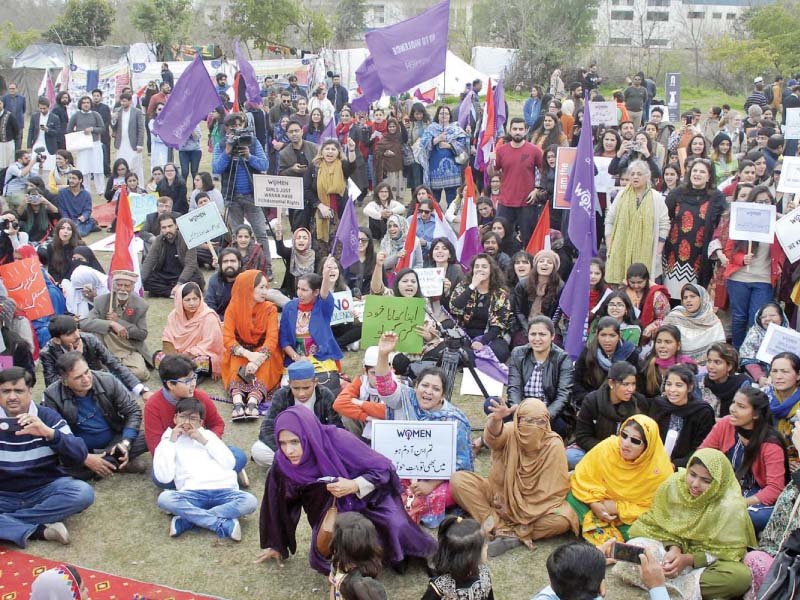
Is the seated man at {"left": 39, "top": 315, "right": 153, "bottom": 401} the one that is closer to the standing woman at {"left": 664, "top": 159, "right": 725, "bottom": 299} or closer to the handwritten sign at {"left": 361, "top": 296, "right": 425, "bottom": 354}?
the handwritten sign at {"left": 361, "top": 296, "right": 425, "bottom": 354}

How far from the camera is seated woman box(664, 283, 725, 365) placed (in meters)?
7.18

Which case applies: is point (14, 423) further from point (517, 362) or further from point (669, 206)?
point (669, 206)

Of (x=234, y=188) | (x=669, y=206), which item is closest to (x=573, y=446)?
(x=669, y=206)

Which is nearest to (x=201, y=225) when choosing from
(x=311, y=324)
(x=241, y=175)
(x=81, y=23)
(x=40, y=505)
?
(x=241, y=175)

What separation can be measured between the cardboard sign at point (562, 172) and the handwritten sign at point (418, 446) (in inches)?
200

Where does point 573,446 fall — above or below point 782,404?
below

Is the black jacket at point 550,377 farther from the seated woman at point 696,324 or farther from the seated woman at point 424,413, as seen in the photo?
the seated woman at point 696,324

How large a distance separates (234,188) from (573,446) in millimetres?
6129

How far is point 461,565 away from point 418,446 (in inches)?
62.9

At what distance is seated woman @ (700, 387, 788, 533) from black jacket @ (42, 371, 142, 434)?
4.01m

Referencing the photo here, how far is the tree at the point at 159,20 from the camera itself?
30906mm

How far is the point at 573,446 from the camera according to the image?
21.1 ft

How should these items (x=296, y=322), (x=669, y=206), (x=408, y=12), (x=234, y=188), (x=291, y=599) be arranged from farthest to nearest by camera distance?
(x=408, y=12), (x=234, y=188), (x=669, y=206), (x=296, y=322), (x=291, y=599)

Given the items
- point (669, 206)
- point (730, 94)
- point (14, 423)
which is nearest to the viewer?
point (14, 423)
